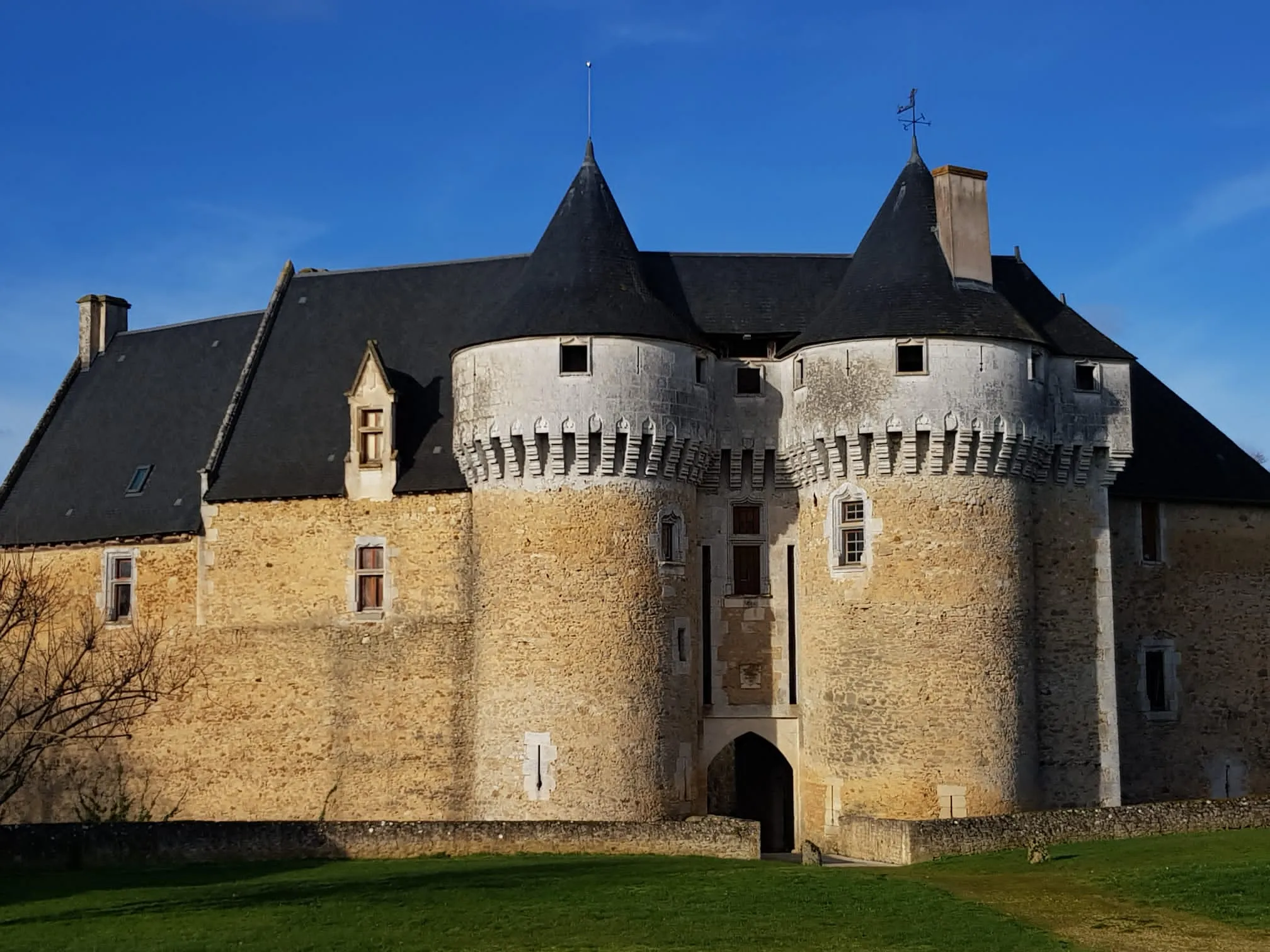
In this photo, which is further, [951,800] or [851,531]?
[851,531]

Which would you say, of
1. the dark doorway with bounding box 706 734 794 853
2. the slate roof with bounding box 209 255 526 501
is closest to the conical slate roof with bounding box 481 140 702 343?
the slate roof with bounding box 209 255 526 501

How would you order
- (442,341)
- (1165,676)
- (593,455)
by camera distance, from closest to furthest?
1. (593,455)
2. (442,341)
3. (1165,676)

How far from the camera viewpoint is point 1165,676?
34531mm

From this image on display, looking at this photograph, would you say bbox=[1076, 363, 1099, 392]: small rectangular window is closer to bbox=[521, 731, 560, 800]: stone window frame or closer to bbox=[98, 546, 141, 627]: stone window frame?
bbox=[521, 731, 560, 800]: stone window frame

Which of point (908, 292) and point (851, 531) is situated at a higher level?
point (908, 292)

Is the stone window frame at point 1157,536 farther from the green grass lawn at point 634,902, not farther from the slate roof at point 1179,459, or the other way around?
the green grass lawn at point 634,902

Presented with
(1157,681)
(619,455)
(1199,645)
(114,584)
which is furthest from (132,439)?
(1199,645)

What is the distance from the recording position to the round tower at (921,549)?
28656mm

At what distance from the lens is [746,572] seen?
103 feet

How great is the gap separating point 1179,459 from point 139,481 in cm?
1928

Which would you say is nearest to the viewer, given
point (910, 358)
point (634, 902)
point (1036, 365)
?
point (634, 902)

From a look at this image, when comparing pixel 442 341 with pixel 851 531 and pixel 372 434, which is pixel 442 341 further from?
pixel 851 531

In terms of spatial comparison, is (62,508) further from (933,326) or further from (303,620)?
(933,326)

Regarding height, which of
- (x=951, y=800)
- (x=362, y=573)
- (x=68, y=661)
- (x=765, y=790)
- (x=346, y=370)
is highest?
(x=346, y=370)
